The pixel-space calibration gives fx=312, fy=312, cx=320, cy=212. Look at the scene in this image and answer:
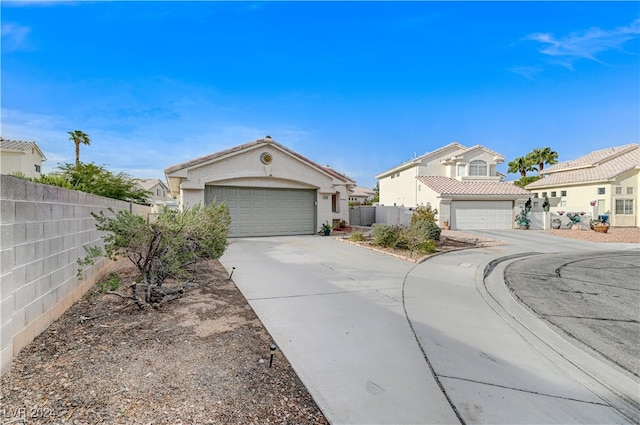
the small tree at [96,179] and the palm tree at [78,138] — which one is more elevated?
the palm tree at [78,138]

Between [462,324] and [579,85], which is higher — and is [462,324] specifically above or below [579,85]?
below

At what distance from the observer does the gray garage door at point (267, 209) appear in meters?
16.1

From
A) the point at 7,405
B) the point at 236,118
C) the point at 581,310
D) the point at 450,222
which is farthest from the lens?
the point at 450,222

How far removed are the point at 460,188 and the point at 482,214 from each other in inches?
101

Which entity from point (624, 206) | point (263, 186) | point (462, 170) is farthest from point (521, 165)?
point (263, 186)

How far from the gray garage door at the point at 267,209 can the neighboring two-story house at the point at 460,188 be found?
11.0m

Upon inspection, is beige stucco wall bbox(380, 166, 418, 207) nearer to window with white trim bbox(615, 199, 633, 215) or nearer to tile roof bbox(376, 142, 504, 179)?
tile roof bbox(376, 142, 504, 179)

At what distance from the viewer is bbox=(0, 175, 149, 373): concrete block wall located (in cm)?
326

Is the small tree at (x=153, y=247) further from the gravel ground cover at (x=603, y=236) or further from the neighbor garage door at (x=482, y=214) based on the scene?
the gravel ground cover at (x=603, y=236)

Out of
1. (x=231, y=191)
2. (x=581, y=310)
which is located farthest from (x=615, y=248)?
(x=231, y=191)

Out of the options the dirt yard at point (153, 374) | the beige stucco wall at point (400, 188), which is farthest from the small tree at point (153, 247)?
the beige stucco wall at point (400, 188)

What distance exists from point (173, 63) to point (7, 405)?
13.9m

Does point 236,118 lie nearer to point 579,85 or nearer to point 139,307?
point 139,307

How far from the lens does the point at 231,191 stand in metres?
16.1
